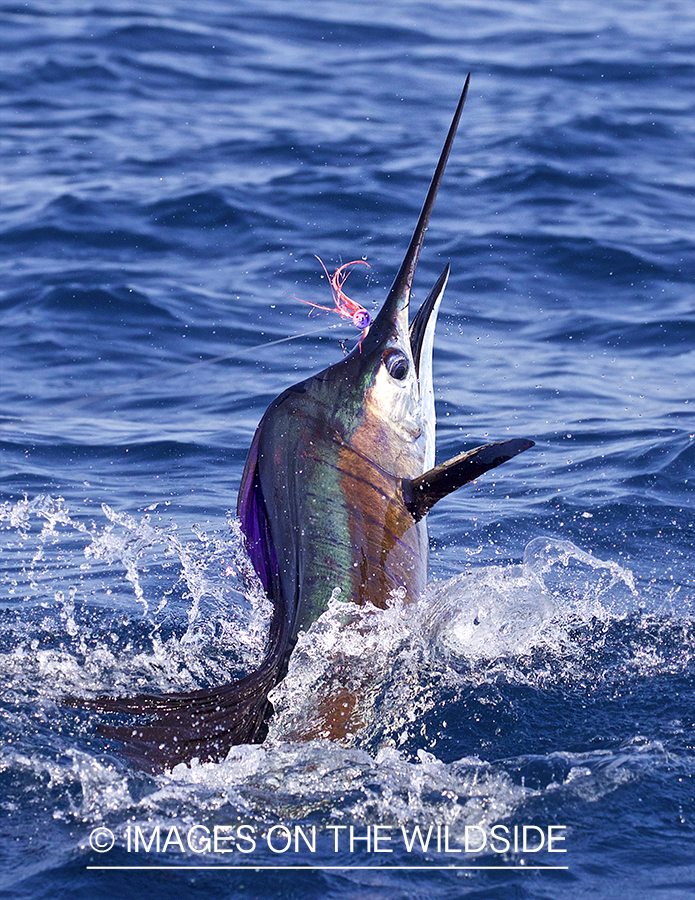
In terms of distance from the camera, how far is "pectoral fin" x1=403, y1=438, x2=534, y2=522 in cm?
368

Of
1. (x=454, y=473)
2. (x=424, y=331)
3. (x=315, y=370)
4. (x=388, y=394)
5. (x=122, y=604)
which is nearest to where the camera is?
(x=454, y=473)

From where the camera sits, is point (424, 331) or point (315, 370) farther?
point (315, 370)

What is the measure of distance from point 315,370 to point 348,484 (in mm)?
3609

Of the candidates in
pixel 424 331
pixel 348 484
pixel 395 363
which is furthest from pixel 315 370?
pixel 348 484

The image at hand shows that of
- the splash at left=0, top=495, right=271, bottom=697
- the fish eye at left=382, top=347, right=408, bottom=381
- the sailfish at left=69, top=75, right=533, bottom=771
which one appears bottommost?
the splash at left=0, top=495, right=271, bottom=697

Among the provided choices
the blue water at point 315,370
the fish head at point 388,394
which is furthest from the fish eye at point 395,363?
the blue water at point 315,370

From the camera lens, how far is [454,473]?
374cm

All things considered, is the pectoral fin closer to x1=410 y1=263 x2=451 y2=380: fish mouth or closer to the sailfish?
the sailfish

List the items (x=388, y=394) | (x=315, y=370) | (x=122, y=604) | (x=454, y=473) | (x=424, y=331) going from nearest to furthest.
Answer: (x=454, y=473) < (x=388, y=394) < (x=424, y=331) < (x=122, y=604) < (x=315, y=370)

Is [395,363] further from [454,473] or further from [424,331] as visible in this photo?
[454,473]

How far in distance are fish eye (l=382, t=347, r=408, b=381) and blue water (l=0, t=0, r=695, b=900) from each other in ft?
2.37

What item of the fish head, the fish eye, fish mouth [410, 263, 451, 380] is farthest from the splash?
fish mouth [410, 263, 451, 380]

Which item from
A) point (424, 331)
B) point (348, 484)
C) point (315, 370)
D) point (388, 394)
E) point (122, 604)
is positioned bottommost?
point (122, 604)

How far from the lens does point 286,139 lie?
1180 centimetres
